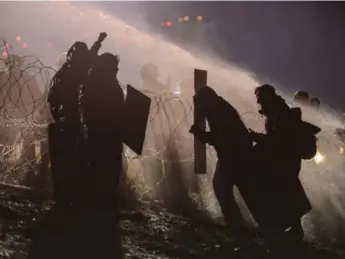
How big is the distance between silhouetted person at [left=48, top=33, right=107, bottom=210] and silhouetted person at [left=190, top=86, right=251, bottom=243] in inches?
61.9

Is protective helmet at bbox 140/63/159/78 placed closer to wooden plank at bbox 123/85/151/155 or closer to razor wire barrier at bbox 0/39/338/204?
razor wire barrier at bbox 0/39/338/204

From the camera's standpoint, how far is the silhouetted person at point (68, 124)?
6.34m

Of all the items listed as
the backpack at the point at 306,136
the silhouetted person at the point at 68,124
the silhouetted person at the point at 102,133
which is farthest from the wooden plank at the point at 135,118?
the backpack at the point at 306,136

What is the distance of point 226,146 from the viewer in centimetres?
696

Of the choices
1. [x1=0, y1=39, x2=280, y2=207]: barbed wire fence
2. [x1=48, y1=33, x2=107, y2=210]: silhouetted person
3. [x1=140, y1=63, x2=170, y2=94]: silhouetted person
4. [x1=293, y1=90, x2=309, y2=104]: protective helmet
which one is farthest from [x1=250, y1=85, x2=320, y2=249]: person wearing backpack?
[x1=140, y1=63, x2=170, y2=94]: silhouetted person

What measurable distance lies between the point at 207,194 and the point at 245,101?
3.74 metres

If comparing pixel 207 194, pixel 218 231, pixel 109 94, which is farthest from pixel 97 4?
pixel 218 231

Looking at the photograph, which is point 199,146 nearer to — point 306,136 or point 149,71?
point 306,136

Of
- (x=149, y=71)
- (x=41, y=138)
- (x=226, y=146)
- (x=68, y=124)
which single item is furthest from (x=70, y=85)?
(x=149, y=71)

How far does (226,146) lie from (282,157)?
2.39 ft

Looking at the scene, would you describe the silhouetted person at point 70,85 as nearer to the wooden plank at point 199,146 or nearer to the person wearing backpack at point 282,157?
the wooden plank at point 199,146

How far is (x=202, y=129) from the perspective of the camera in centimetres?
718

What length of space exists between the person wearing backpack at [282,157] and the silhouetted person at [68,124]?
2259 millimetres

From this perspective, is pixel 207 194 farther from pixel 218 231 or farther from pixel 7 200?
pixel 7 200
